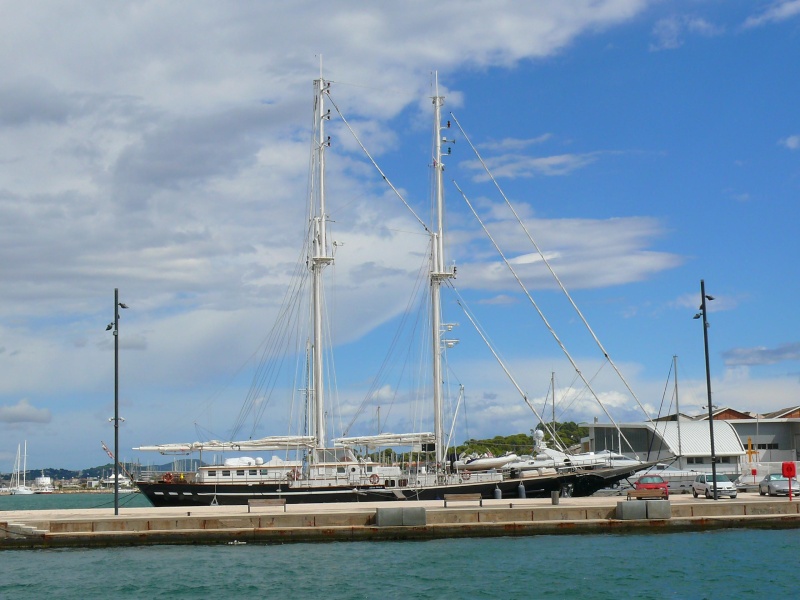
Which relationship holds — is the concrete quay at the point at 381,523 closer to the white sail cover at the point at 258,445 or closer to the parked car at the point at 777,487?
the parked car at the point at 777,487

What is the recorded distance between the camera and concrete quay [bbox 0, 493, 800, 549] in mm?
40938

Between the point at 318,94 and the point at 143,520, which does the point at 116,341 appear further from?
the point at 318,94

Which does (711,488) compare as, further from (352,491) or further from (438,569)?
(438,569)

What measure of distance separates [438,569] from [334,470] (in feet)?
85.3

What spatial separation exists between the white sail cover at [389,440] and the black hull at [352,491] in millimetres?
6621

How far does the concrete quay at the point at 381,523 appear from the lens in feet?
134

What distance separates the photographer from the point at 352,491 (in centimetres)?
5800

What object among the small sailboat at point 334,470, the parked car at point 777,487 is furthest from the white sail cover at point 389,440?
the parked car at point 777,487

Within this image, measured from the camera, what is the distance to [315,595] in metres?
31.1

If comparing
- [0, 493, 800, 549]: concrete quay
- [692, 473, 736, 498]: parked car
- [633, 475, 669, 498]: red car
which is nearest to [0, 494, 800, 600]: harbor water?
[0, 493, 800, 549]: concrete quay

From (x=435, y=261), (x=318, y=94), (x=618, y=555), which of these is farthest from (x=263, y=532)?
(x=318, y=94)

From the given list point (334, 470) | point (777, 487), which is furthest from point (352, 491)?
point (777, 487)

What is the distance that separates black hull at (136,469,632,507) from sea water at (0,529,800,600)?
16.1m

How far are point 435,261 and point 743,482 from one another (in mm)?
26220
